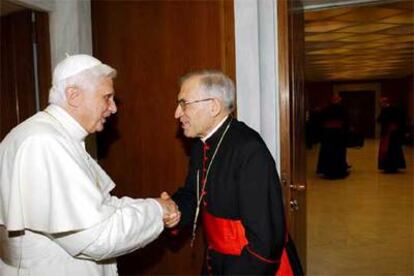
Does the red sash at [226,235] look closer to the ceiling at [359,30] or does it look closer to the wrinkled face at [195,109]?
the wrinkled face at [195,109]

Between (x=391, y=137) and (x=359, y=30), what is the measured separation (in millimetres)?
3154

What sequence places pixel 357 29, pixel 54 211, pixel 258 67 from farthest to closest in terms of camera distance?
pixel 357 29 < pixel 258 67 < pixel 54 211

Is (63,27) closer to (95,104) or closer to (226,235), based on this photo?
(95,104)

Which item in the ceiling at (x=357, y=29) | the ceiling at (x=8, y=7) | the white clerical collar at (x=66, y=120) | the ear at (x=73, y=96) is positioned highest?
the ceiling at (x=357, y=29)

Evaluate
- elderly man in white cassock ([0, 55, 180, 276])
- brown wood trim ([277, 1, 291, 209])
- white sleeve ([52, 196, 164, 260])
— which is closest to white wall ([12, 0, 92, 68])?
elderly man in white cassock ([0, 55, 180, 276])

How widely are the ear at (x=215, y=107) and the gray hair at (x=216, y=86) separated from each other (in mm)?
20

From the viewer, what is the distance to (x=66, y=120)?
5.36ft

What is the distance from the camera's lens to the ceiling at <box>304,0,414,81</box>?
3697 mm

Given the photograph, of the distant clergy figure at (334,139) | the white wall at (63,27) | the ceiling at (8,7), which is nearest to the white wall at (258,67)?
the white wall at (63,27)

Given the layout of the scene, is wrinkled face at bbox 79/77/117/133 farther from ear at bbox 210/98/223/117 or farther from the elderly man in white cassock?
ear at bbox 210/98/223/117

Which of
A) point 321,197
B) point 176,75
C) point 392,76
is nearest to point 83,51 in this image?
point 176,75

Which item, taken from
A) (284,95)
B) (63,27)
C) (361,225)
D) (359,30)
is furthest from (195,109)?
(359,30)

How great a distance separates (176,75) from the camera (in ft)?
9.14

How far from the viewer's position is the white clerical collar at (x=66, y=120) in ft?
5.33
